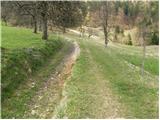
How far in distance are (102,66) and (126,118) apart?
55.5ft

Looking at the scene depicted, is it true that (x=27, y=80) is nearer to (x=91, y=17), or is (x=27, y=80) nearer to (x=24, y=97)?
(x=24, y=97)

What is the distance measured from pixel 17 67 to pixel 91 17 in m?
126

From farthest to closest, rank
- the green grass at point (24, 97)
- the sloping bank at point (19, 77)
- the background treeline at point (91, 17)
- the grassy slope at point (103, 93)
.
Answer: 1. the background treeline at point (91, 17)
2. the sloping bank at point (19, 77)
3. the green grass at point (24, 97)
4. the grassy slope at point (103, 93)

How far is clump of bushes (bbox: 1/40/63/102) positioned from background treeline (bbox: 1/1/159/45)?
11.6m

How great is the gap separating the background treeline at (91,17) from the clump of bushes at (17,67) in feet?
38.2

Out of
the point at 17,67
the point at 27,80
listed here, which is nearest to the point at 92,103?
the point at 27,80

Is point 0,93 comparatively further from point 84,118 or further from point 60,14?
point 60,14

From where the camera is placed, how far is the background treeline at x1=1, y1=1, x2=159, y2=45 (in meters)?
45.4

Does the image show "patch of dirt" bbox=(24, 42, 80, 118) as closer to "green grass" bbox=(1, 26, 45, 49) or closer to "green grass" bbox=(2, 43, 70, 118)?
"green grass" bbox=(2, 43, 70, 118)

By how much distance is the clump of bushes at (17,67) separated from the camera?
83.7 feet

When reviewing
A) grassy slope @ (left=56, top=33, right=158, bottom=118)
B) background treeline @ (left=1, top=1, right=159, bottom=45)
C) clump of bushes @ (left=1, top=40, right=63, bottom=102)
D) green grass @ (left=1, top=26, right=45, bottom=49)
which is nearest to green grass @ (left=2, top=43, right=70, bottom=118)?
clump of bushes @ (left=1, top=40, right=63, bottom=102)

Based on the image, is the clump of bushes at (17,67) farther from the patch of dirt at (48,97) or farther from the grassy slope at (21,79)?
the patch of dirt at (48,97)

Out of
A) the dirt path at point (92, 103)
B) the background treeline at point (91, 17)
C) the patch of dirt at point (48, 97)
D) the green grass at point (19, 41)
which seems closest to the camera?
the dirt path at point (92, 103)

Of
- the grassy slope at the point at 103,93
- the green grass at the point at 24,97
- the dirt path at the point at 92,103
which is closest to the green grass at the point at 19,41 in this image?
the green grass at the point at 24,97
